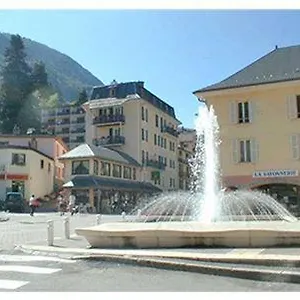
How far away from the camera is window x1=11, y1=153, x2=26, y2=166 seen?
49.2 metres

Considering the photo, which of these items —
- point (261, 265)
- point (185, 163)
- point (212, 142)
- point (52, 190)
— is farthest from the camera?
point (185, 163)

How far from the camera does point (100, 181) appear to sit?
48.1 meters

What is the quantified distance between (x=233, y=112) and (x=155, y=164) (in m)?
31.1

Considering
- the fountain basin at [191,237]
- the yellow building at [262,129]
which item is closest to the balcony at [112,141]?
the yellow building at [262,129]

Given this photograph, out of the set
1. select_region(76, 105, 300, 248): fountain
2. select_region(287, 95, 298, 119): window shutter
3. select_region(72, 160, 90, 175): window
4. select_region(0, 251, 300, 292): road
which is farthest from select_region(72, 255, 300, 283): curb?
select_region(72, 160, 90, 175): window

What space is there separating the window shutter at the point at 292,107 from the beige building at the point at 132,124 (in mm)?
29627

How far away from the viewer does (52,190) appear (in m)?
57.1

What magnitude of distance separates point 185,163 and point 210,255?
234ft

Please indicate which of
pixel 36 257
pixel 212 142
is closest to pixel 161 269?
pixel 36 257

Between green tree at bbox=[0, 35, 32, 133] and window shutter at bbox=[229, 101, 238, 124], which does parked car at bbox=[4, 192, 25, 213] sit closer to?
window shutter at bbox=[229, 101, 238, 124]

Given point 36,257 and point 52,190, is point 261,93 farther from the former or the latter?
point 52,190

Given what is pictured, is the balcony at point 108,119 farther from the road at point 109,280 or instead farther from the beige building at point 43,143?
the road at point 109,280

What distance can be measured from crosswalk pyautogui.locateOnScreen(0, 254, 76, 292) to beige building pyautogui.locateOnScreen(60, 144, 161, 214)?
34.9m

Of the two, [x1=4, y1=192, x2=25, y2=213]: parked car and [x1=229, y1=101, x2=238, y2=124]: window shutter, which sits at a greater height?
[x1=229, y1=101, x2=238, y2=124]: window shutter
